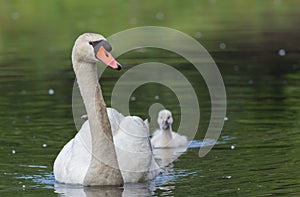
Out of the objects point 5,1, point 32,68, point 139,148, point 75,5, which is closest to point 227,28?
point 32,68

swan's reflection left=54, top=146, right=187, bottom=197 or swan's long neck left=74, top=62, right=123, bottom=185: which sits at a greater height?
swan's long neck left=74, top=62, right=123, bottom=185

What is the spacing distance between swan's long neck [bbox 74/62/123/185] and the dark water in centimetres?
16

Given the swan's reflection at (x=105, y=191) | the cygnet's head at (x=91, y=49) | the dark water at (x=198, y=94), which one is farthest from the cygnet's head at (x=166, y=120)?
the cygnet's head at (x=91, y=49)

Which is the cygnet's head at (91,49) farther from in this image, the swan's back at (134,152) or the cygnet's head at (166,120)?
the cygnet's head at (166,120)

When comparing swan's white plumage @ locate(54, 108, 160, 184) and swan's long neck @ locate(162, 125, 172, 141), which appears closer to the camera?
swan's white plumage @ locate(54, 108, 160, 184)

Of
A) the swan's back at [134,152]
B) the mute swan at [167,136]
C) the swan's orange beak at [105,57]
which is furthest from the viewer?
the mute swan at [167,136]

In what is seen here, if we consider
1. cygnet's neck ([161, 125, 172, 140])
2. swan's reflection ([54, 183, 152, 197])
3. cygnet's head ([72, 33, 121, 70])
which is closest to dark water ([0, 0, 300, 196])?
swan's reflection ([54, 183, 152, 197])

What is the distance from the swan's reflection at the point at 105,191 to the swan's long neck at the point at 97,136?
11 cm

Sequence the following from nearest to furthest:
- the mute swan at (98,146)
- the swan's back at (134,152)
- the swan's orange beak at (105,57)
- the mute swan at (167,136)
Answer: the swan's orange beak at (105,57), the mute swan at (98,146), the swan's back at (134,152), the mute swan at (167,136)

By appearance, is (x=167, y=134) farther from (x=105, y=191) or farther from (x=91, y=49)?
(x=91, y=49)

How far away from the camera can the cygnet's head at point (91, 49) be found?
1079 cm

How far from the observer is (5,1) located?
4206 centimetres

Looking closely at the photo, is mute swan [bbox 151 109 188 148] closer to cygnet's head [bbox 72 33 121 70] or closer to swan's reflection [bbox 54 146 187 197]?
swan's reflection [bbox 54 146 187 197]

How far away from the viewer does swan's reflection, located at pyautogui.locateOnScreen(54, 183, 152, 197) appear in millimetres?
10852
